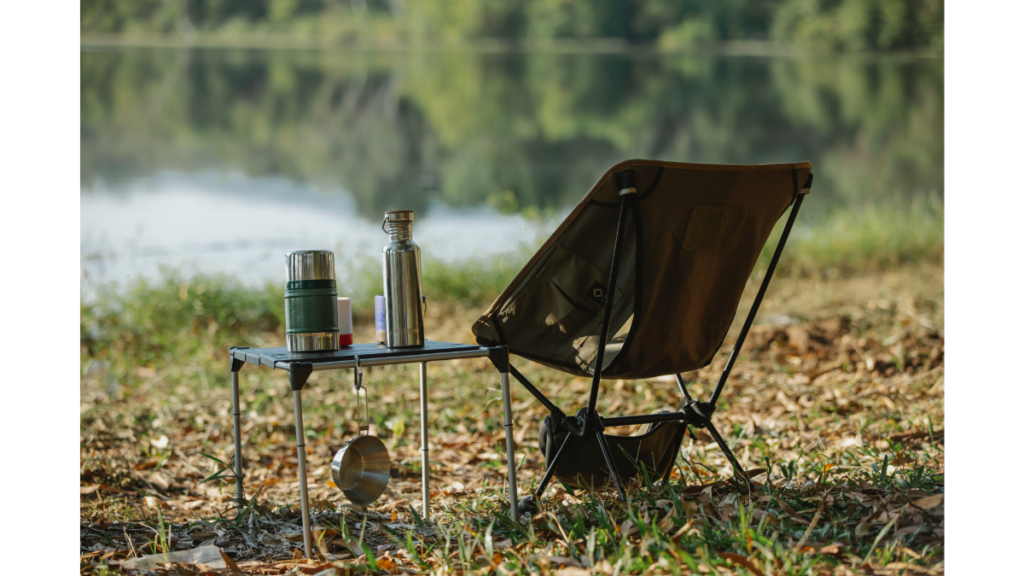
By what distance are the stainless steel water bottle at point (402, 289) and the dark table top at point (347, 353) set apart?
4 cm

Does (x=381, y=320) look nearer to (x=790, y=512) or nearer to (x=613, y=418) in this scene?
(x=613, y=418)

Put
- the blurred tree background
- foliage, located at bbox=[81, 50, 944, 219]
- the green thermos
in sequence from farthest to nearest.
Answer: the blurred tree background < foliage, located at bbox=[81, 50, 944, 219] < the green thermos

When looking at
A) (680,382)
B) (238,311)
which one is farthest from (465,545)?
(238,311)

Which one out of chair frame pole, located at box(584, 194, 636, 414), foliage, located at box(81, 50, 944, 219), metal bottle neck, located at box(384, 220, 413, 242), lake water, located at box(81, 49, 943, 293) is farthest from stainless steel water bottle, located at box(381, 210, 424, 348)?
foliage, located at box(81, 50, 944, 219)

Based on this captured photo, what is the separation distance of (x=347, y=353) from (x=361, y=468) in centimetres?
37

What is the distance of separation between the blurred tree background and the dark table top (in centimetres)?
672

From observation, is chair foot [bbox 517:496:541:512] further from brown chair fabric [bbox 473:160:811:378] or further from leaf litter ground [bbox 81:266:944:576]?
brown chair fabric [bbox 473:160:811:378]

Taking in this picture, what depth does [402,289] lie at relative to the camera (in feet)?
5.99

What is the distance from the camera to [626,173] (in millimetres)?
1687

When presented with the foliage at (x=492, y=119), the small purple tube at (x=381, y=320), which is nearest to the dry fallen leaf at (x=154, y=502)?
the small purple tube at (x=381, y=320)

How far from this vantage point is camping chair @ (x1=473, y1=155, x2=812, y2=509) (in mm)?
1773

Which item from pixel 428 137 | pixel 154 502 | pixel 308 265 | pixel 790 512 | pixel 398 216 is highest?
pixel 428 137

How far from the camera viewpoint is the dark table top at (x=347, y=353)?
66.1 inches

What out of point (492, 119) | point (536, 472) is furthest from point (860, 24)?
point (536, 472)
